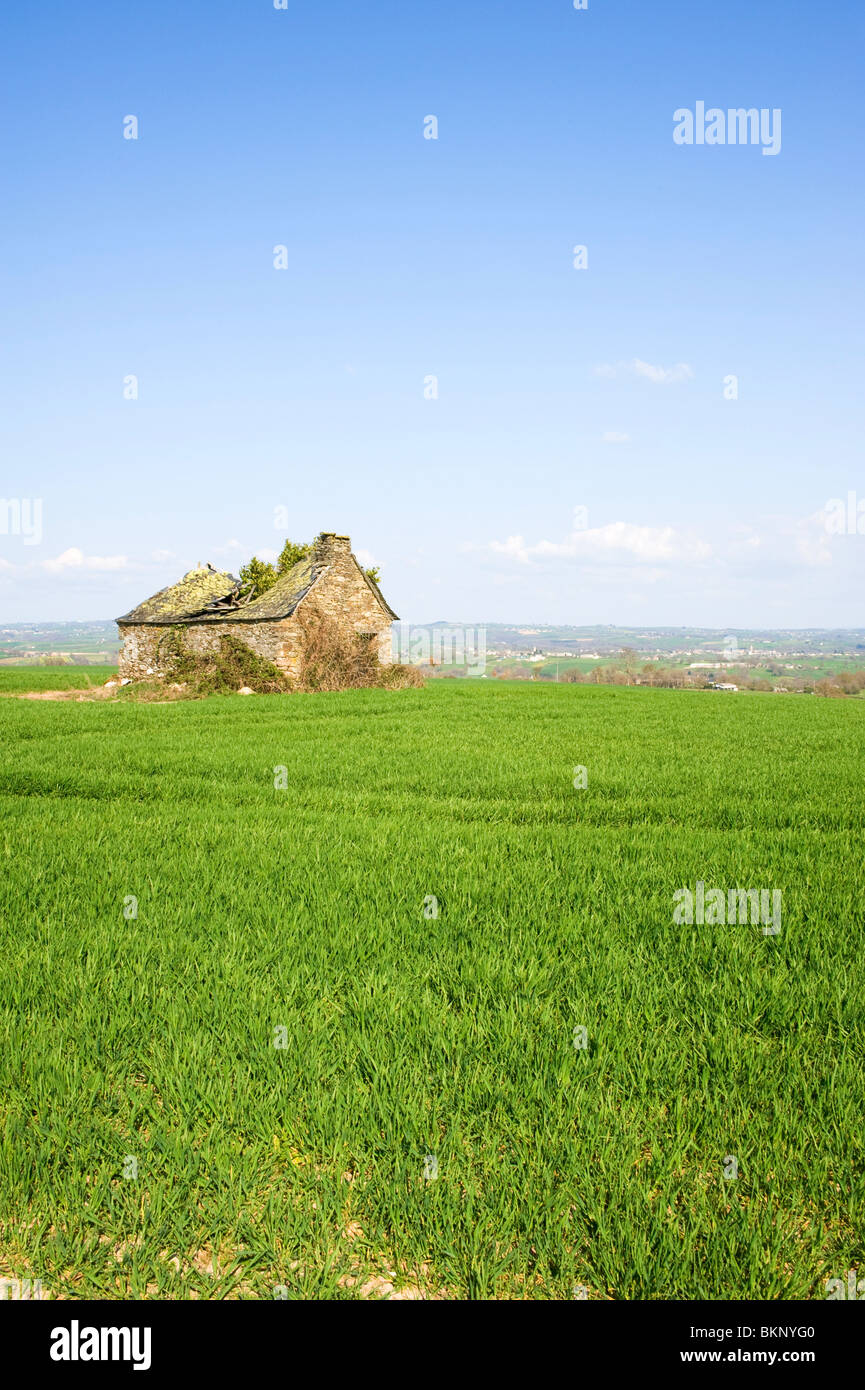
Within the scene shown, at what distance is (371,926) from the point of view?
5.57 meters

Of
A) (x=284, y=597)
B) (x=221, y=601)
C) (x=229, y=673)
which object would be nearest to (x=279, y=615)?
(x=284, y=597)

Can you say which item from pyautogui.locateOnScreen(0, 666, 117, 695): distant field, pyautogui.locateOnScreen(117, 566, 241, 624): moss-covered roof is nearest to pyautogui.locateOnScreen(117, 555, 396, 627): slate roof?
pyautogui.locateOnScreen(117, 566, 241, 624): moss-covered roof

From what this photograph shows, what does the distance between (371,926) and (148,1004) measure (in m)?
1.68

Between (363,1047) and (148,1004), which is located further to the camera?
(148,1004)

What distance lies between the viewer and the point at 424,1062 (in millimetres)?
3676

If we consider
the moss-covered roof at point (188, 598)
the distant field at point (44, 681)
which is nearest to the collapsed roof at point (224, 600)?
the moss-covered roof at point (188, 598)

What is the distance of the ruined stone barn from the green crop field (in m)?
25.3

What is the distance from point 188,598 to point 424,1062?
127ft

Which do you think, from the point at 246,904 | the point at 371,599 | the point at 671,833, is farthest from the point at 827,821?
the point at 371,599

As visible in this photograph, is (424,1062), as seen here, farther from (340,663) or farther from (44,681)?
(44,681)

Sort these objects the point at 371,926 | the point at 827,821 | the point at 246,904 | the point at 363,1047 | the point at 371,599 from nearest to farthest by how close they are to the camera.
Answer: the point at 363,1047 < the point at 371,926 < the point at 246,904 < the point at 827,821 < the point at 371,599

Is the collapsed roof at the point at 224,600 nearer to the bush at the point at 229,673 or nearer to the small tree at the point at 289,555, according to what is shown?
the bush at the point at 229,673
